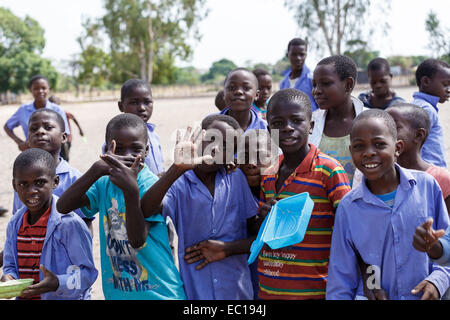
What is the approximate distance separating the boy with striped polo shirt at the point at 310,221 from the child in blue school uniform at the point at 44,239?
3.21 ft

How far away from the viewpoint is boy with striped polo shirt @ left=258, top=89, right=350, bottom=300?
2.35 m

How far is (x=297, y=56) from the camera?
630 cm

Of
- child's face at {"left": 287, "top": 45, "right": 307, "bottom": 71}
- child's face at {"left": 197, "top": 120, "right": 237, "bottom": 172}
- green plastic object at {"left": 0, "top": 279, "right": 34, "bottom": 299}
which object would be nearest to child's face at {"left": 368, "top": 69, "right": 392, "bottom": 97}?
child's face at {"left": 287, "top": 45, "right": 307, "bottom": 71}

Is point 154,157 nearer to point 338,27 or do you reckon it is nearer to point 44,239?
point 44,239

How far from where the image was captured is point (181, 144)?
7.41 ft

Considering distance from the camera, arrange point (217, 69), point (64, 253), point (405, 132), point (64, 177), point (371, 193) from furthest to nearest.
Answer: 1. point (217, 69)
2. point (64, 177)
3. point (405, 132)
4. point (64, 253)
5. point (371, 193)

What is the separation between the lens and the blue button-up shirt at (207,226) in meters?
2.50

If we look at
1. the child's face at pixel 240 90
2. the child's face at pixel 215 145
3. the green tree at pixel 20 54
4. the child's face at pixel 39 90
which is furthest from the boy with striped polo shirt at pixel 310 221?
the green tree at pixel 20 54

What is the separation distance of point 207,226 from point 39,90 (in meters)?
4.53

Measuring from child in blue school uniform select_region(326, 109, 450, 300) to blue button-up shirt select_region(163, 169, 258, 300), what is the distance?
0.57 m

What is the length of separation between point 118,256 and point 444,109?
14.5 m

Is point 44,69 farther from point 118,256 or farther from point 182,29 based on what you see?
point 118,256

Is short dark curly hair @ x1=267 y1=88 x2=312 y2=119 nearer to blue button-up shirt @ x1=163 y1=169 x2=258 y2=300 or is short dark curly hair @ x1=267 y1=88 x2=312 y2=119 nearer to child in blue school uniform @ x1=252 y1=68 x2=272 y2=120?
blue button-up shirt @ x1=163 y1=169 x2=258 y2=300

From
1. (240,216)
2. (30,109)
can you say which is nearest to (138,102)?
(240,216)
